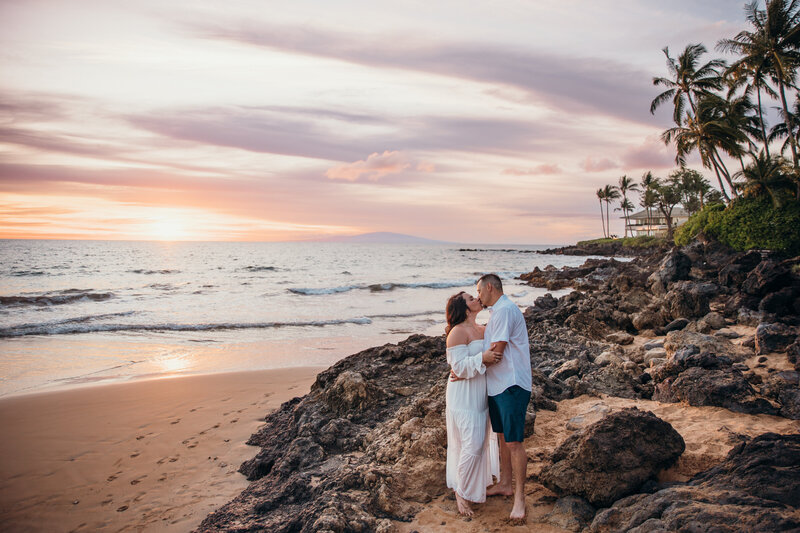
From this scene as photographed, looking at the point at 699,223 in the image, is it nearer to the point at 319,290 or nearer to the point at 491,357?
the point at 319,290

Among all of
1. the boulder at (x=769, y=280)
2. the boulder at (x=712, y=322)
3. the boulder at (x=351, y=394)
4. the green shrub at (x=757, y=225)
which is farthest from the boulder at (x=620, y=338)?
the green shrub at (x=757, y=225)

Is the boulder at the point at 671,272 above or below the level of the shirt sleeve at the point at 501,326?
below

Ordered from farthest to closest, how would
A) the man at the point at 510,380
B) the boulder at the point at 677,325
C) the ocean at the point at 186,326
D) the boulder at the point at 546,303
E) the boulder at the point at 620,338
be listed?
the boulder at the point at 546,303
the ocean at the point at 186,326
the boulder at the point at 677,325
the boulder at the point at 620,338
the man at the point at 510,380

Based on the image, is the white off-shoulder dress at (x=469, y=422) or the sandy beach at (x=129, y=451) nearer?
the white off-shoulder dress at (x=469, y=422)

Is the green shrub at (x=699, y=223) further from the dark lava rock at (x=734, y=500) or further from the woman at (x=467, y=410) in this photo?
the woman at (x=467, y=410)

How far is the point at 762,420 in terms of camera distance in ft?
18.2

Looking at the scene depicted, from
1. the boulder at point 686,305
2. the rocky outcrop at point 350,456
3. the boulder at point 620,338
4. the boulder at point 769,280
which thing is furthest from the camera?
the boulder at point 686,305

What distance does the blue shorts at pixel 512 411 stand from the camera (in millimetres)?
4168

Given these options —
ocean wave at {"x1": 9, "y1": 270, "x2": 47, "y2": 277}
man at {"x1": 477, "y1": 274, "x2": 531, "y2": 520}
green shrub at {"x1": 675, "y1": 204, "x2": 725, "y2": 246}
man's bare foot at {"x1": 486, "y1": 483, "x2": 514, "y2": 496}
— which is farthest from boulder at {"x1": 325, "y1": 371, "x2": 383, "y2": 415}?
ocean wave at {"x1": 9, "y1": 270, "x2": 47, "y2": 277}

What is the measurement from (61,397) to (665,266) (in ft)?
67.2

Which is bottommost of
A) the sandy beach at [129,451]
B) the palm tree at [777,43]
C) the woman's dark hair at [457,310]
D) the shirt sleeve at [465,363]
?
the sandy beach at [129,451]

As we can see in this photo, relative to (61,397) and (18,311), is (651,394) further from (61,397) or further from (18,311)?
(18,311)

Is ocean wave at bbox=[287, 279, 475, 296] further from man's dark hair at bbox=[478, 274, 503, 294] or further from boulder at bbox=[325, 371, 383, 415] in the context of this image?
man's dark hair at bbox=[478, 274, 503, 294]

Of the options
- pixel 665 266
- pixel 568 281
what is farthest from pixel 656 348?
pixel 568 281
